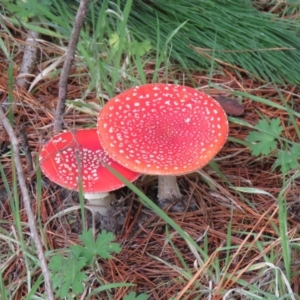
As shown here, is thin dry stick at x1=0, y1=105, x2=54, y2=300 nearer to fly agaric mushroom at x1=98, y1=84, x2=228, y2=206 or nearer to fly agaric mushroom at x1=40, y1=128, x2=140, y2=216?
fly agaric mushroom at x1=40, y1=128, x2=140, y2=216

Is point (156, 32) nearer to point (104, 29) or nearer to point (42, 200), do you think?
point (104, 29)

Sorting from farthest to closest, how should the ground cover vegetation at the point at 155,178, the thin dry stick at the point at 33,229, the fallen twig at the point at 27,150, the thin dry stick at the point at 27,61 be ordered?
1. the thin dry stick at the point at 27,61
2. the fallen twig at the point at 27,150
3. the ground cover vegetation at the point at 155,178
4. the thin dry stick at the point at 33,229

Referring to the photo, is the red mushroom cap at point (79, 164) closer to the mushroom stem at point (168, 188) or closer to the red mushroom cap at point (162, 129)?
the red mushroom cap at point (162, 129)

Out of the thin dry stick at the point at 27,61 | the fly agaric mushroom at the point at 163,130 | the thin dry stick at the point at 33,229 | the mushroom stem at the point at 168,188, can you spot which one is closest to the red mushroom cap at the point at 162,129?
the fly agaric mushroom at the point at 163,130

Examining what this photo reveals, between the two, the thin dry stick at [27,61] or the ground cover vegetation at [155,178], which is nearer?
the ground cover vegetation at [155,178]

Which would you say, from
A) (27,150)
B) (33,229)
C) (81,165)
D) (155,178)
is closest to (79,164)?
(81,165)

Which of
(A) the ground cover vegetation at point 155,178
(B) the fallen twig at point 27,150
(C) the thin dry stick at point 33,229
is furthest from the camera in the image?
(B) the fallen twig at point 27,150

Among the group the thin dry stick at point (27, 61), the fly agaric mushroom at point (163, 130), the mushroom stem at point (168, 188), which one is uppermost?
the fly agaric mushroom at point (163, 130)

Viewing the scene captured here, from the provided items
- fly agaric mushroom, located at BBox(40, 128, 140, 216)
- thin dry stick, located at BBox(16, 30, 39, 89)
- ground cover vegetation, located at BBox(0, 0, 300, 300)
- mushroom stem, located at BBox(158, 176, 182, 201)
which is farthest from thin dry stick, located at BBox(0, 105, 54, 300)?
thin dry stick, located at BBox(16, 30, 39, 89)
